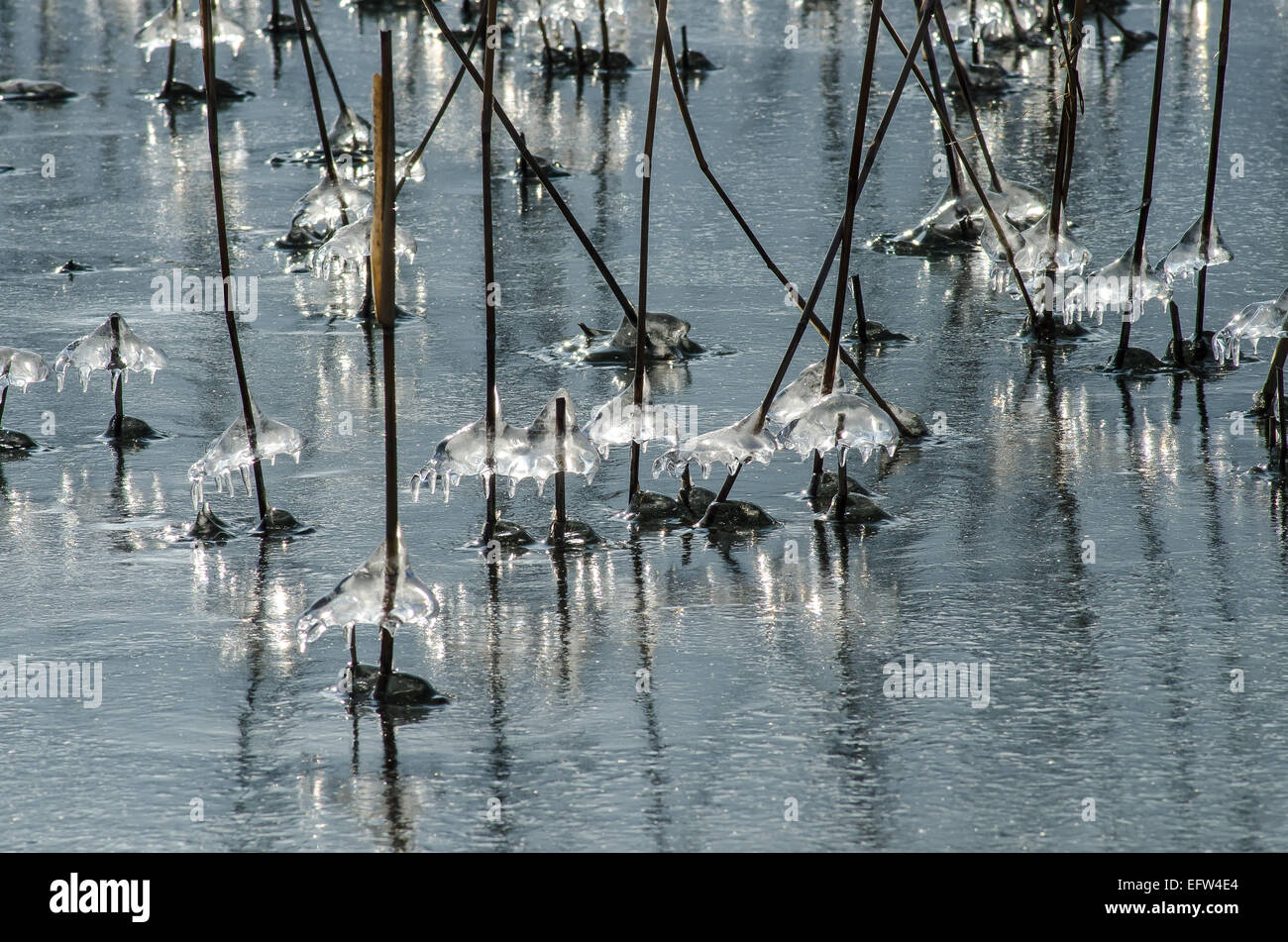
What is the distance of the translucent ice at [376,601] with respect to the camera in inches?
163

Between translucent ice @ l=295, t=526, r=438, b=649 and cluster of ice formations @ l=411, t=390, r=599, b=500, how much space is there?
2.90 ft

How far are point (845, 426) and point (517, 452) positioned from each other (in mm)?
887

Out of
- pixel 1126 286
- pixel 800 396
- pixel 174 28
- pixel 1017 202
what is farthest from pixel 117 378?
pixel 174 28

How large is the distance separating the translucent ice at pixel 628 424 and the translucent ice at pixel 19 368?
6.58ft

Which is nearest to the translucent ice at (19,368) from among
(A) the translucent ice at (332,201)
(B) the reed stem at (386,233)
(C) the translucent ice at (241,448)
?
(C) the translucent ice at (241,448)

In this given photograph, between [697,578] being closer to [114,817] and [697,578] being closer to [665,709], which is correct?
[665,709]

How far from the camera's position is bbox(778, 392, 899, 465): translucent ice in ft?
16.9

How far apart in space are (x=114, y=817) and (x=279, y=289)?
197 inches

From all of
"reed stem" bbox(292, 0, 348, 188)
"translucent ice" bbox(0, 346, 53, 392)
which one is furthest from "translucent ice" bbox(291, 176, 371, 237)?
"translucent ice" bbox(0, 346, 53, 392)

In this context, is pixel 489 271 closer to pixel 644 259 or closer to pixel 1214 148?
pixel 644 259

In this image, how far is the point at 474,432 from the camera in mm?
5133

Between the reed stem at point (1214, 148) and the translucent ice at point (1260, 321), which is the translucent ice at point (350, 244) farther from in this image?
the translucent ice at point (1260, 321)

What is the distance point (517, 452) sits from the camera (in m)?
5.14
